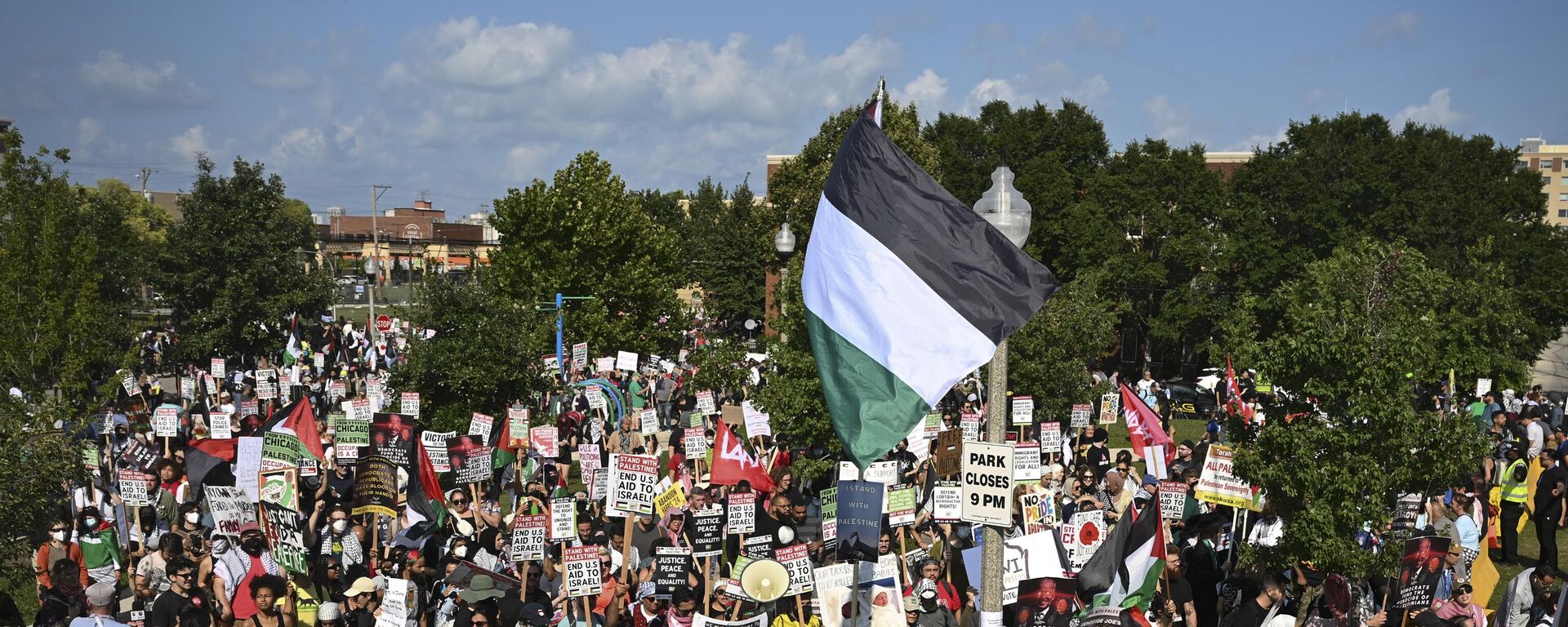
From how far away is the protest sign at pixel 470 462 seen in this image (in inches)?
629

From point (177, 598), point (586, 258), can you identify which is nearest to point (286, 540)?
point (177, 598)

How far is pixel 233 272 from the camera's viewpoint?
42219 millimetres

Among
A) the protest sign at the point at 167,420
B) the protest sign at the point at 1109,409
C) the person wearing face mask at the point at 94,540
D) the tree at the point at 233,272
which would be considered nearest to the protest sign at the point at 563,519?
the person wearing face mask at the point at 94,540

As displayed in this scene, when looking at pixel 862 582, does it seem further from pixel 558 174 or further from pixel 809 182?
pixel 558 174

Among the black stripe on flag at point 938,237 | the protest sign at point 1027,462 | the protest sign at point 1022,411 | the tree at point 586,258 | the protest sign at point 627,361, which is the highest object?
the tree at point 586,258

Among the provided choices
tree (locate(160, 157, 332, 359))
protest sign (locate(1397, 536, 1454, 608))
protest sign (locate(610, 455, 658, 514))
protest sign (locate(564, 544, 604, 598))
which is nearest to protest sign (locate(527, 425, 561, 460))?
protest sign (locate(610, 455, 658, 514))

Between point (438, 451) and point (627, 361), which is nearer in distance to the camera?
point (438, 451)

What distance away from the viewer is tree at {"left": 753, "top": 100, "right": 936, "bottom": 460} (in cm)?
1950

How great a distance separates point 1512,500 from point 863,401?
40.9ft

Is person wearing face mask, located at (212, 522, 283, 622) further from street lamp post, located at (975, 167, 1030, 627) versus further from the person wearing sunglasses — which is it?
street lamp post, located at (975, 167, 1030, 627)

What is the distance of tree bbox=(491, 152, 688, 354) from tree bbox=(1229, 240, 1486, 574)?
98.8ft

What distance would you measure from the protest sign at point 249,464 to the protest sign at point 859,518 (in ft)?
24.2

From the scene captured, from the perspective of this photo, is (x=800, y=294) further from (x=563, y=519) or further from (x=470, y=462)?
(x=563, y=519)

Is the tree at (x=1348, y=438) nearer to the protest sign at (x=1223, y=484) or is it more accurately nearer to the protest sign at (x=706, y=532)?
the protest sign at (x=1223, y=484)
